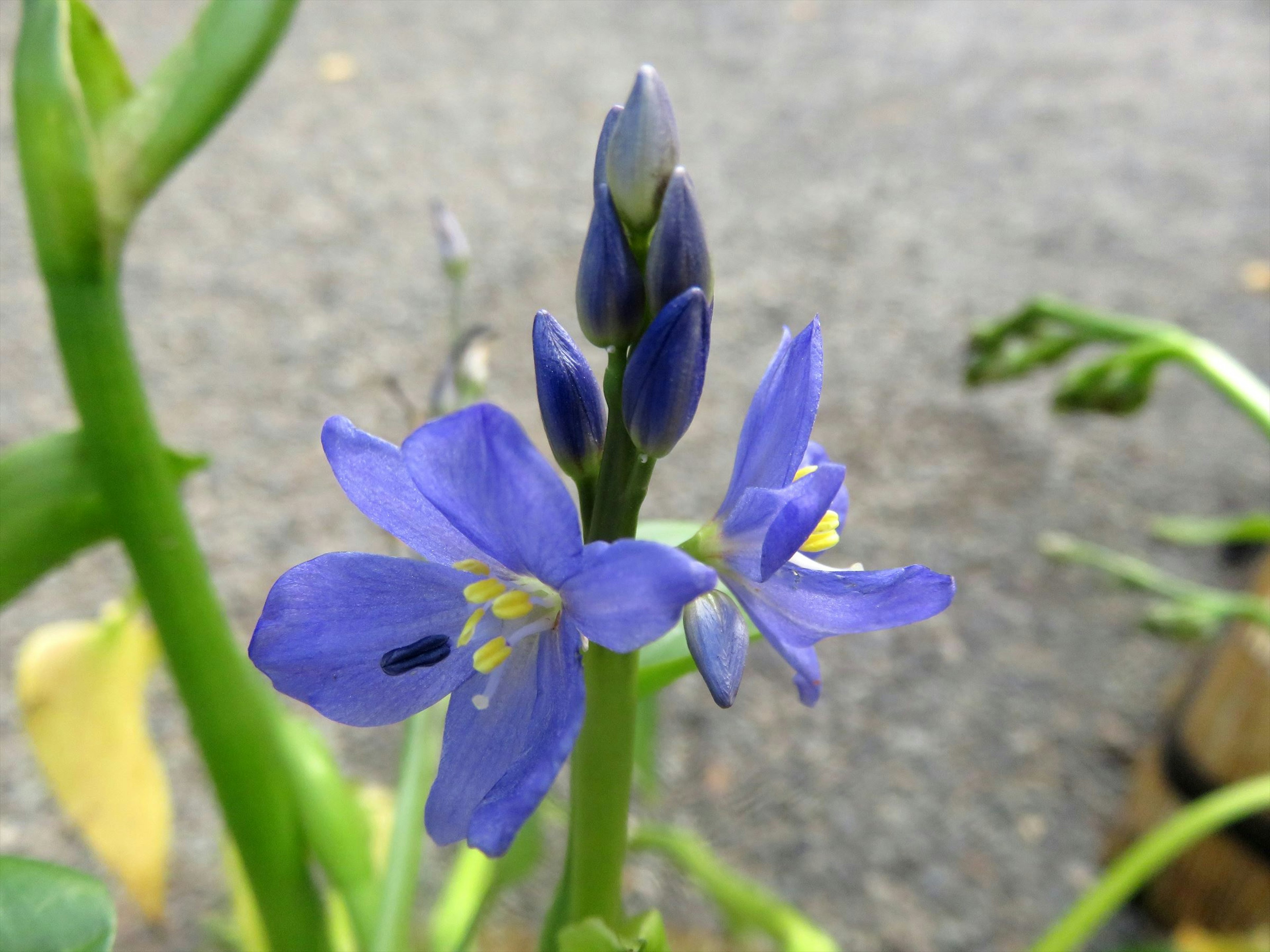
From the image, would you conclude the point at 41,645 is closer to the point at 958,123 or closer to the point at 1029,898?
the point at 1029,898

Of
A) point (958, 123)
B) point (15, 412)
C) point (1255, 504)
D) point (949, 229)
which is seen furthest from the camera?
point (958, 123)

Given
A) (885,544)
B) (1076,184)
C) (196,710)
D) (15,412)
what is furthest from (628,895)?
A: (1076,184)

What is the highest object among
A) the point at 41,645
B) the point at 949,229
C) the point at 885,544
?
the point at 41,645

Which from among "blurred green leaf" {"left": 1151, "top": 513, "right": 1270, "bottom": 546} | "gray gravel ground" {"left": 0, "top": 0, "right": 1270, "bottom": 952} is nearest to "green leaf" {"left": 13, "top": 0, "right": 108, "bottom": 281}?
"gray gravel ground" {"left": 0, "top": 0, "right": 1270, "bottom": 952}

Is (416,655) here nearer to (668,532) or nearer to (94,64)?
(668,532)

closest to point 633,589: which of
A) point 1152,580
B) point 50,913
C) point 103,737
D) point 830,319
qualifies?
point 50,913

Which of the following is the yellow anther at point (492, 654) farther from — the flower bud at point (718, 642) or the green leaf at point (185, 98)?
the green leaf at point (185, 98)
